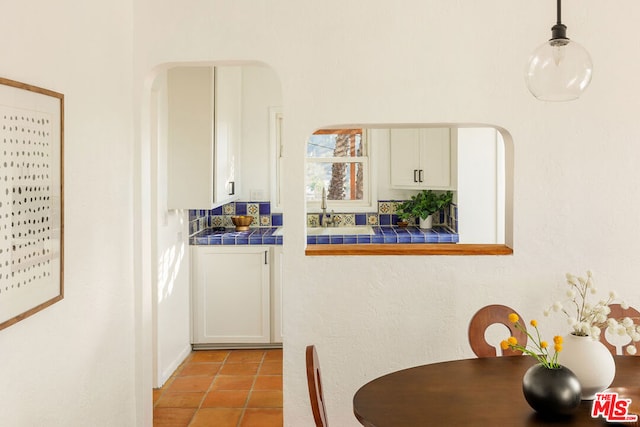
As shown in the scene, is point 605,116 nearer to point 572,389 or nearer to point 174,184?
point 572,389

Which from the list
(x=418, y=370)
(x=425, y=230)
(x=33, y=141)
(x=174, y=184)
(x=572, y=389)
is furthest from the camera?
(x=425, y=230)

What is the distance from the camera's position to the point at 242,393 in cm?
425

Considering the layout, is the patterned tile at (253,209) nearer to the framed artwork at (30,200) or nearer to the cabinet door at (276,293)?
the cabinet door at (276,293)

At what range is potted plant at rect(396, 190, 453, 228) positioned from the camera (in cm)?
555

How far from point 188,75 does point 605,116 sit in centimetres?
286

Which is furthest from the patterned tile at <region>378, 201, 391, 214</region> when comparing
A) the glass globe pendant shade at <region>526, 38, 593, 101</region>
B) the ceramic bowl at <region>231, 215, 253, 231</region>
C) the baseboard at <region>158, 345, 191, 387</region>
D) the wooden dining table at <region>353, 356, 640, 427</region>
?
Result: the glass globe pendant shade at <region>526, 38, 593, 101</region>

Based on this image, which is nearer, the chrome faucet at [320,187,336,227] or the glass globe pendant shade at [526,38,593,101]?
the glass globe pendant shade at [526,38,593,101]

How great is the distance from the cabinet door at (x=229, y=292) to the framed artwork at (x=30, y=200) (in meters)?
2.67

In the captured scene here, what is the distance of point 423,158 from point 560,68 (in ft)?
11.9

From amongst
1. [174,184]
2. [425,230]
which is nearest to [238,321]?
[174,184]

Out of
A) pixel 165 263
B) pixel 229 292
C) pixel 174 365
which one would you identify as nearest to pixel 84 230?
pixel 165 263

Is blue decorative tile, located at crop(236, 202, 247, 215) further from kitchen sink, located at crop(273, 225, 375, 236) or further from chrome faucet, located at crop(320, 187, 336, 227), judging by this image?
chrome faucet, located at crop(320, 187, 336, 227)

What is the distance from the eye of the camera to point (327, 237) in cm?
484

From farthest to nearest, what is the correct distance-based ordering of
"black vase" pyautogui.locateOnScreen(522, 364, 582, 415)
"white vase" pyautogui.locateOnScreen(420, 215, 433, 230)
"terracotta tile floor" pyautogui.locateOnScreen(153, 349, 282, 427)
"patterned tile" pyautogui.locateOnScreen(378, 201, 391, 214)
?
"patterned tile" pyautogui.locateOnScreen(378, 201, 391, 214) → "white vase" pyautogui.locateOnScreen(420, 215, 433, 230) → "terracotta tile floor" pyautogui.locateOnScreen(153, 349, 282, 427) → "black vase" pyautogui.locateOnScreen(522, 364, 582, 415)
